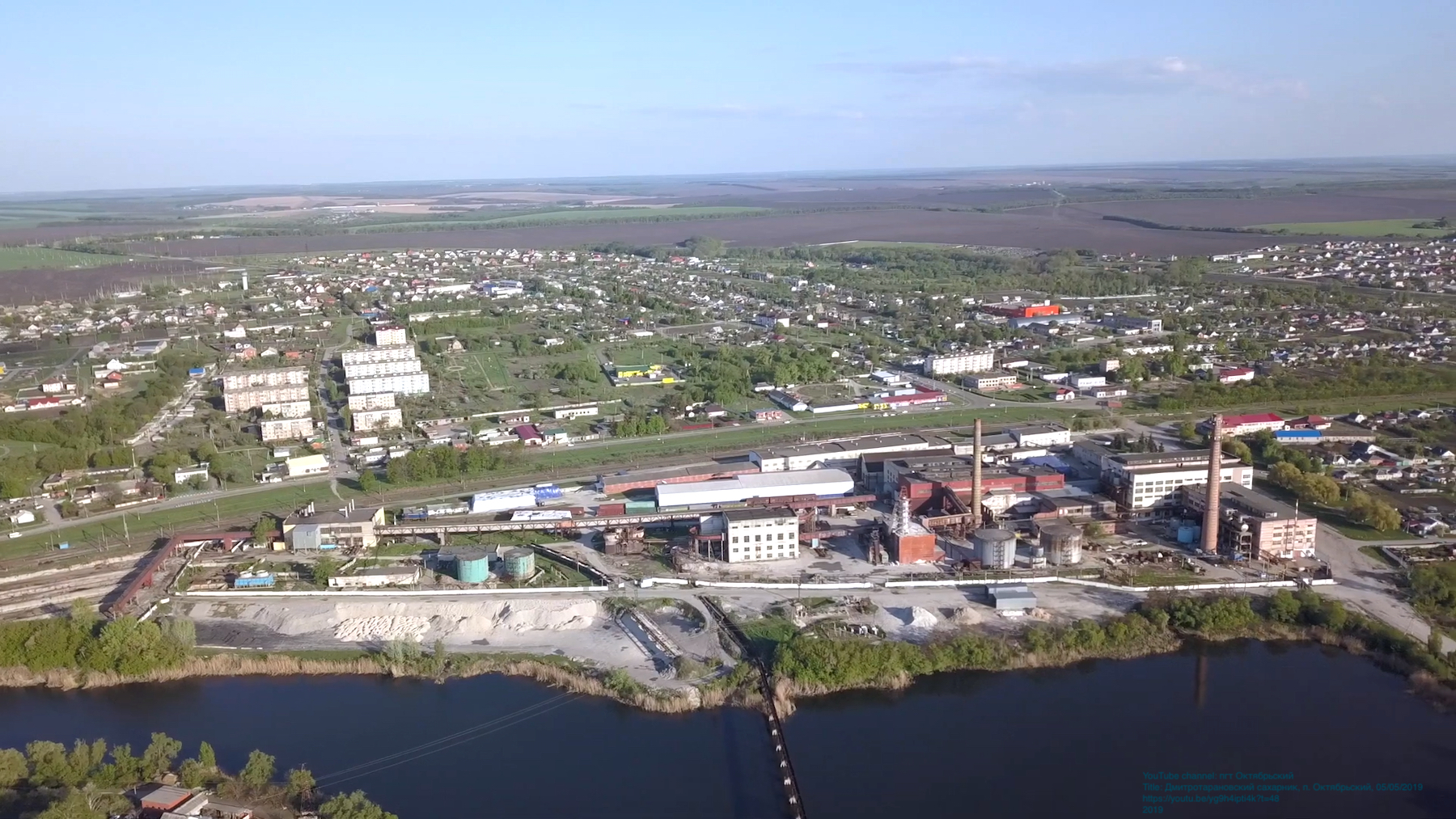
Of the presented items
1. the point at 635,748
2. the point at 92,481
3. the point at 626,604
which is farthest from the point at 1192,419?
the point at 92,481

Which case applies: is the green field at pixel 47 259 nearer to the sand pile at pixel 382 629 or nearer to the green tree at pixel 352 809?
the sand pile at pixel 382 629

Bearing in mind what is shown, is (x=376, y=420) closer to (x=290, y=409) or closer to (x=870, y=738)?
(x=290, y=409)

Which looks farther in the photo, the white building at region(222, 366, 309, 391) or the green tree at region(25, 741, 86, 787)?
the white building at region(222, 366, 309, 391)

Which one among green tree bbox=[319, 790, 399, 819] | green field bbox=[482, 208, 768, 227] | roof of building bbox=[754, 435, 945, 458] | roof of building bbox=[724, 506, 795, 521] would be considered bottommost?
green tree bbox=[319, 790, 399, 819]

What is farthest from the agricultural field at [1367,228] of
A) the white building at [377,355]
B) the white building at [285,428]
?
the white building at [285,428]

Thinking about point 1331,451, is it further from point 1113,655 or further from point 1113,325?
point 1113,325

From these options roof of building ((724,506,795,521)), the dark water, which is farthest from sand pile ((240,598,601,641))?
roof of building ((724,506,795,521))

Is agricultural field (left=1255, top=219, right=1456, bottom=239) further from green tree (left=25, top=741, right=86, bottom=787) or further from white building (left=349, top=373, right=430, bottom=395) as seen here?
green tree (left=25, top=741, right=86, bottom=787)
